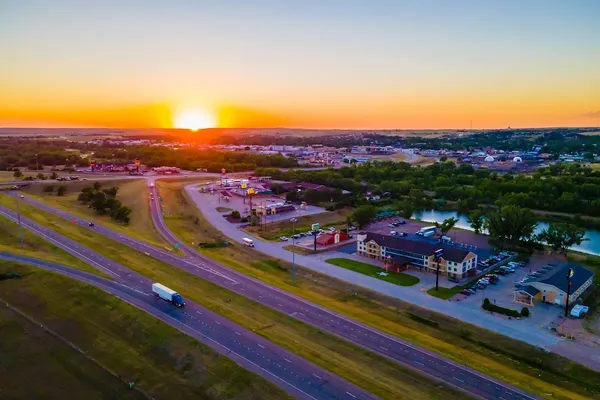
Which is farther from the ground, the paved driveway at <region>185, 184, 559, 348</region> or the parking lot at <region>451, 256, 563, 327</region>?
the paved driveway at <region>185, 184, 559, 348</region>

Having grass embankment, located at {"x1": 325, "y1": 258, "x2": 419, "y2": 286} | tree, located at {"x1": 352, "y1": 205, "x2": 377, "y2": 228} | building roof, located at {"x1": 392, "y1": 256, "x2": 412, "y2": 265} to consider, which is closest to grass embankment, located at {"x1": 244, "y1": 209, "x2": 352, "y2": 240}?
tree, located at {"x1": 352, "y1": 205, "x2": 377, "y2": 228}

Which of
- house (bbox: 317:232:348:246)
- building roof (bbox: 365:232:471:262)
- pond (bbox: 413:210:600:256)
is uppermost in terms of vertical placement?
building roof (bbox: 365:232:471:262)

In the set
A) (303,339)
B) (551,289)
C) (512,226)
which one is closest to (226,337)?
(303,339)

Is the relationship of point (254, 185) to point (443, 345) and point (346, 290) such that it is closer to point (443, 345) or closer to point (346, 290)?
point (346, 290)

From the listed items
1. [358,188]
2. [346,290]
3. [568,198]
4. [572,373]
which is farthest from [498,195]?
[572,373]

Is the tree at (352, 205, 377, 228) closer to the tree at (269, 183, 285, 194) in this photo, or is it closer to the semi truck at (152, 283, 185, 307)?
→ the tree at (269, 183, 285, 194)

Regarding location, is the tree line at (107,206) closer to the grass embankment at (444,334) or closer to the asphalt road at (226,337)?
the asphalt road at (226,337)

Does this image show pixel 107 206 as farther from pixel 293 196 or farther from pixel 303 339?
pixel 303 339
